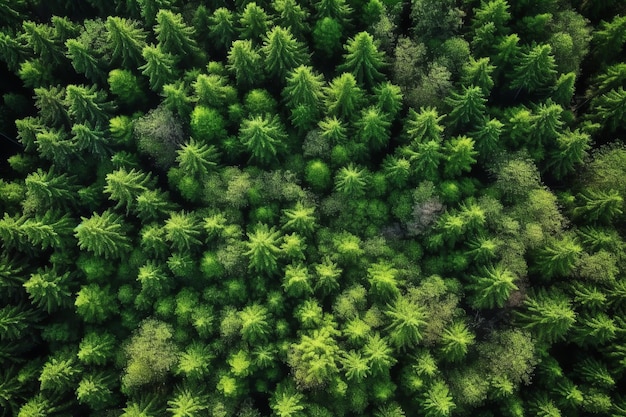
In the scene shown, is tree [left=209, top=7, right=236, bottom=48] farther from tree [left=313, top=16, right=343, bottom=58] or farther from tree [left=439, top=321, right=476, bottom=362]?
tree [left=439, top=321, right=476, bottom=362]

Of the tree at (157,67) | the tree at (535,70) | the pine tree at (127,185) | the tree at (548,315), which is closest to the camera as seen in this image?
the tree at (548,315)

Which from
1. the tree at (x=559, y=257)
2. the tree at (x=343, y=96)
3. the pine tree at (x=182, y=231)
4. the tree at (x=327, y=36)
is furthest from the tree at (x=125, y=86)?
the tree at (x=559, y=257)

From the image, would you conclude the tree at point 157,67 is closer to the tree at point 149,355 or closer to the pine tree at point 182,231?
the pine tree at point 182,231

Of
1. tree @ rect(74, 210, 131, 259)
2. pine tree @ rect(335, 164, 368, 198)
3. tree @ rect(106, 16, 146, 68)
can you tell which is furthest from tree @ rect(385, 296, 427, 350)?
tree @ rect(106, 16, 146, 68)

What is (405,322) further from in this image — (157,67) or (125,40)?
(125,40)

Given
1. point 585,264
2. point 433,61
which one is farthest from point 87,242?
point 585,264

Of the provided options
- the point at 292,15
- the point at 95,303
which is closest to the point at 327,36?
the point at 292,15

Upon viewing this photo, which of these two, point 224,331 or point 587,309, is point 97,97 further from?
point 587,309
